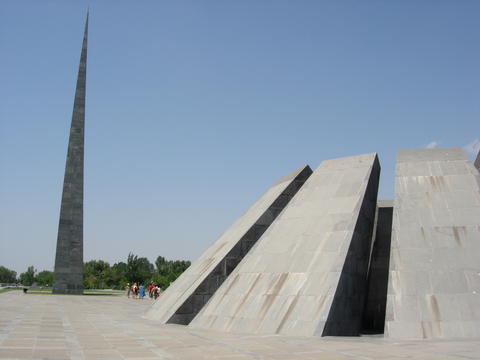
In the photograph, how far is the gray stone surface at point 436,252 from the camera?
10.9 m

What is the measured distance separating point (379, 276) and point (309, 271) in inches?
205

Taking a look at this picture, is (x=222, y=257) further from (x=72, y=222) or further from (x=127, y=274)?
(x=127, y=274)

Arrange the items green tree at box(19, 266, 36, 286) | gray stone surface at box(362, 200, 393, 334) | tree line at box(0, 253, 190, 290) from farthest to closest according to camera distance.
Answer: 1. green tree at box(19, 266, 36, 286)
2. tree line at box(0, 253, 190, 290)
3. gray stone surface at box(362, 200, 393, 334)

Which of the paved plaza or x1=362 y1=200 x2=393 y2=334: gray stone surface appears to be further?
x1=362 y1=200 x2=393 y2=334: gray stone surface

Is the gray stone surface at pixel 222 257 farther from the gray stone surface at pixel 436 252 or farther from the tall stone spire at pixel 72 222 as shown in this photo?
the tall stone spire at pixel 72 222

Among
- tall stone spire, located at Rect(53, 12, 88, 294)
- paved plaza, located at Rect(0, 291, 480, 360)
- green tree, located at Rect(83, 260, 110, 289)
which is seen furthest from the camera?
green tree, located at Rect(83, 260, 110, 289)

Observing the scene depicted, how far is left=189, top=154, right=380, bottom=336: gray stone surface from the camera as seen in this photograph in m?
11.6

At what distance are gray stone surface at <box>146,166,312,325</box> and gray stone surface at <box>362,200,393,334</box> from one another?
3543mm

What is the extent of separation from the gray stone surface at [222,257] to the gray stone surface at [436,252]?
4.40 meters

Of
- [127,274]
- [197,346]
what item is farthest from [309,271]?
[127,274]

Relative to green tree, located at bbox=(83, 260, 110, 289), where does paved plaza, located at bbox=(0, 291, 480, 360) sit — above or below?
below

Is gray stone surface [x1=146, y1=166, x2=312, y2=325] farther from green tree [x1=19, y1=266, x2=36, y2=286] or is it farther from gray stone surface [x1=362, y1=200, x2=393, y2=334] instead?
green tree [x1=19, y1=266, x2=36, y2=286]

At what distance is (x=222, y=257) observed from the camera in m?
15.9

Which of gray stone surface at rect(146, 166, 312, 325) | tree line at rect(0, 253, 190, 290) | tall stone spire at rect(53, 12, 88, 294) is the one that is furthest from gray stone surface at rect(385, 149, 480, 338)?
tree line at rect(0, 253, 190, 290)
